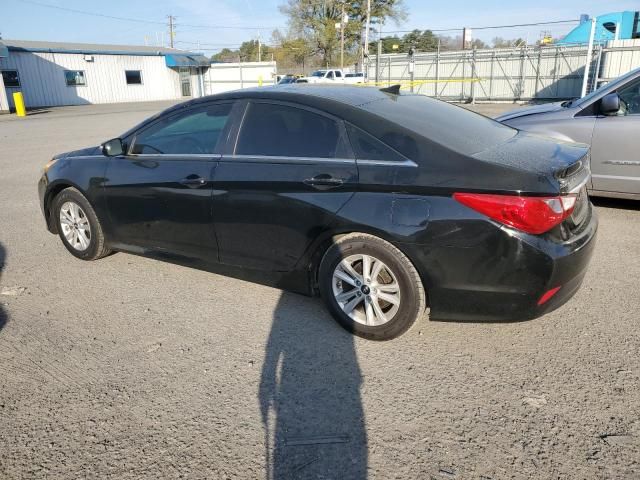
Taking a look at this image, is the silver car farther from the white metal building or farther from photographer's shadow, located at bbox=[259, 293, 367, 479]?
the white metal building

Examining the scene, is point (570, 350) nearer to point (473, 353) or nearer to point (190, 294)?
point (473, 353)

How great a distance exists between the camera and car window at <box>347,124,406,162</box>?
3129mm

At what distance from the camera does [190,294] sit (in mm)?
4090

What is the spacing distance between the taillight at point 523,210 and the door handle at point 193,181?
6.38 ft

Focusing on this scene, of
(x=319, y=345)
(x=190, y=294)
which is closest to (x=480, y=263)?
(x=319, y=345)

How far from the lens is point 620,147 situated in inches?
218

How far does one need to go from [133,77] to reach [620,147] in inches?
1730

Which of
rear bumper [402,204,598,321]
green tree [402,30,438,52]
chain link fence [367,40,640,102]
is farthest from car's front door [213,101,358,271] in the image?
green tree [402,30,438,52]

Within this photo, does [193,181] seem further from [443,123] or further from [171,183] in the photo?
[443,123]

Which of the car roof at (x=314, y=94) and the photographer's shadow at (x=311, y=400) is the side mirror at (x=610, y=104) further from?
the photographer's shadow at (x=311, y=400)

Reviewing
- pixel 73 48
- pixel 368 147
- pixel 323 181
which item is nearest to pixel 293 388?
pixel 323 181

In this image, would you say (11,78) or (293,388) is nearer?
(293,388)

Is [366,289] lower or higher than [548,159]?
lower

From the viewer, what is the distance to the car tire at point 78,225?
4.61 m
